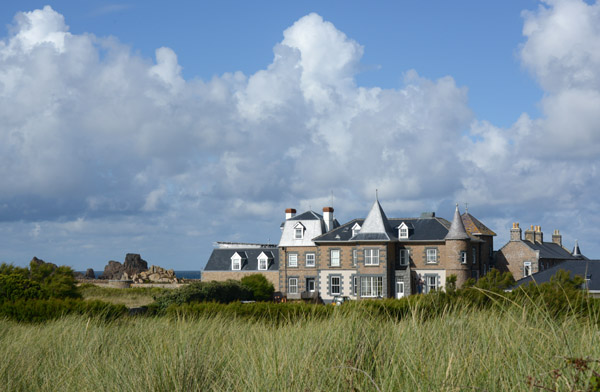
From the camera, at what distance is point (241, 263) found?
48188 mm

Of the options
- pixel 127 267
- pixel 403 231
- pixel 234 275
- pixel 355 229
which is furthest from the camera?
pixel 127 267

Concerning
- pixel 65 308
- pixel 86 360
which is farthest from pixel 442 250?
pixel 86 360

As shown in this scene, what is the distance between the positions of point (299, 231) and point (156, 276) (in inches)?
806

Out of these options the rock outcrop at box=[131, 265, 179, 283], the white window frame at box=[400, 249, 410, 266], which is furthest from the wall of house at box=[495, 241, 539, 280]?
the rock outcrop at box=[131, 265, 179, 283]

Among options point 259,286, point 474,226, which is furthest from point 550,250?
point 259,286

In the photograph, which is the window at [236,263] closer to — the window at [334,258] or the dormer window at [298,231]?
the dormer window at [298,231]

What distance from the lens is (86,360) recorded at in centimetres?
830

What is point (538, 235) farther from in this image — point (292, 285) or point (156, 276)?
point (156, 276)

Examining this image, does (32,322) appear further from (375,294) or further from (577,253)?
(577,253)

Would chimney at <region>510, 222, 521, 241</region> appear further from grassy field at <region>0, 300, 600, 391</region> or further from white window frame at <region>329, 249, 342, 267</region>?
grassy field at <region>0, 300, 600, 391</region>

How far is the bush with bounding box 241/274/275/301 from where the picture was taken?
42.4 metres

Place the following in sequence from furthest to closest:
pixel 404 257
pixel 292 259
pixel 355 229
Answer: pixel 292 259 < pixel 355 229 < pixel 404 257

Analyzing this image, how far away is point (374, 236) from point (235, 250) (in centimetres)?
1336

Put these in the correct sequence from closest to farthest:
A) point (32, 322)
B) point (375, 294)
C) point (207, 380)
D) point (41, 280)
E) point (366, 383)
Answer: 1. point (366, 383)
2. point (207, 380)
3. point (32, 322)
4. point (41, 280)
5. point (375, 294)
